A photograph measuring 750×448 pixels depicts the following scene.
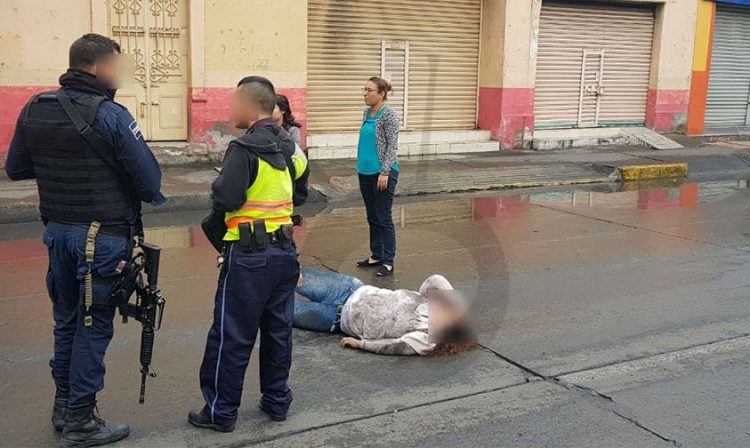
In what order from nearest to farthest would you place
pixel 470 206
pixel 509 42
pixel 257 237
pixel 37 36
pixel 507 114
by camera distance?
pixel 257 237
pixel 470 206
pixel 37 36
pixel 509 42
pixel 507 114

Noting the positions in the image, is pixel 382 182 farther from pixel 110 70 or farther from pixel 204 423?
Answer: pixel 110 70

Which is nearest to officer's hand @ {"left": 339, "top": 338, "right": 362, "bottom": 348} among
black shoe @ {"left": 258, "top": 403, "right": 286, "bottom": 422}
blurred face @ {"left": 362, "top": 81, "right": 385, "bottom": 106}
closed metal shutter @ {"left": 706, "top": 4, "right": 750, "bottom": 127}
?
black shoe @ {"left": 258, "top": 403, "right": 286, "bottom": 422}

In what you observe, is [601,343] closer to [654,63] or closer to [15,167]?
[15,167]

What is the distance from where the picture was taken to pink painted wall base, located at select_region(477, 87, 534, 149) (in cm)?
1656

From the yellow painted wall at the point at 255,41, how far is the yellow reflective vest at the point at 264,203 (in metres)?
9.78

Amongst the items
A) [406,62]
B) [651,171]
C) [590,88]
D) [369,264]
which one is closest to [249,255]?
[369,264]

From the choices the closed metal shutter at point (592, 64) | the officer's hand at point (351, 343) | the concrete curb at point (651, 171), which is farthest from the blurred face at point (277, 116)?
the closed metal shutter at point (592, 64)

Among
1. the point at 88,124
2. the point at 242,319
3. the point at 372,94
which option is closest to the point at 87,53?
the point at 88,124

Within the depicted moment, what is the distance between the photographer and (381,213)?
748cm

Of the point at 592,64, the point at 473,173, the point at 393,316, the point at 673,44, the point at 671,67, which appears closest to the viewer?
the point at 393,316

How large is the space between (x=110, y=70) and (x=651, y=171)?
12.6 meters

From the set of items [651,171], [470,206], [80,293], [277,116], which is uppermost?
[277,116]

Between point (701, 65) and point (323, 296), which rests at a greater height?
point (701, 65)

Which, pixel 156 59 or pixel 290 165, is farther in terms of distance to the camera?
pixel 156 59
